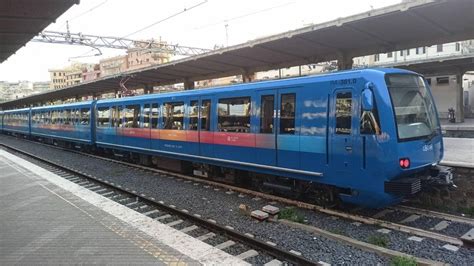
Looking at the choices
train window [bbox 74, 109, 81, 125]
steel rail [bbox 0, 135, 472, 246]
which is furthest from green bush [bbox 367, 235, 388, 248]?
train window [bbox 74, 109, 81, 125]

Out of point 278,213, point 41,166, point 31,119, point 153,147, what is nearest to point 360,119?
point 278,213

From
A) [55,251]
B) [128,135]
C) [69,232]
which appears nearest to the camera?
[55,251]

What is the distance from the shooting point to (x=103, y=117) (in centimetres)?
1873

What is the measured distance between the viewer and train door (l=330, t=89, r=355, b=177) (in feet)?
25.1

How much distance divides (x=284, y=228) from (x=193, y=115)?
5.85 m

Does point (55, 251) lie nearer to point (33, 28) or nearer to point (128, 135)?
point (33, 28)

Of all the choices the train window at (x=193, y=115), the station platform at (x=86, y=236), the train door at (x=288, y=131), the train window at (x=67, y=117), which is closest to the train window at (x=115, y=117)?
the train window at (x=193, y=115)

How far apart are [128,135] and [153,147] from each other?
2240 millimetres

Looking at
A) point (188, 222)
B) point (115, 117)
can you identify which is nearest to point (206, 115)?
point (188, 222)

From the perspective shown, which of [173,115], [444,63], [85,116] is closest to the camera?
[173,115]

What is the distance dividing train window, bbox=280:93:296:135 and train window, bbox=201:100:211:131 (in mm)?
2991

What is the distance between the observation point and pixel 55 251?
618 centimetres

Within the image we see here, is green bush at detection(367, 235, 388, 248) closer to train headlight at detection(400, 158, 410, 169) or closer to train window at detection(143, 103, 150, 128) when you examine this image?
train headlight at detection(400, 158, 410, 169)

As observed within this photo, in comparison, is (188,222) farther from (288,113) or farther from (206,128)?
(206,128)
